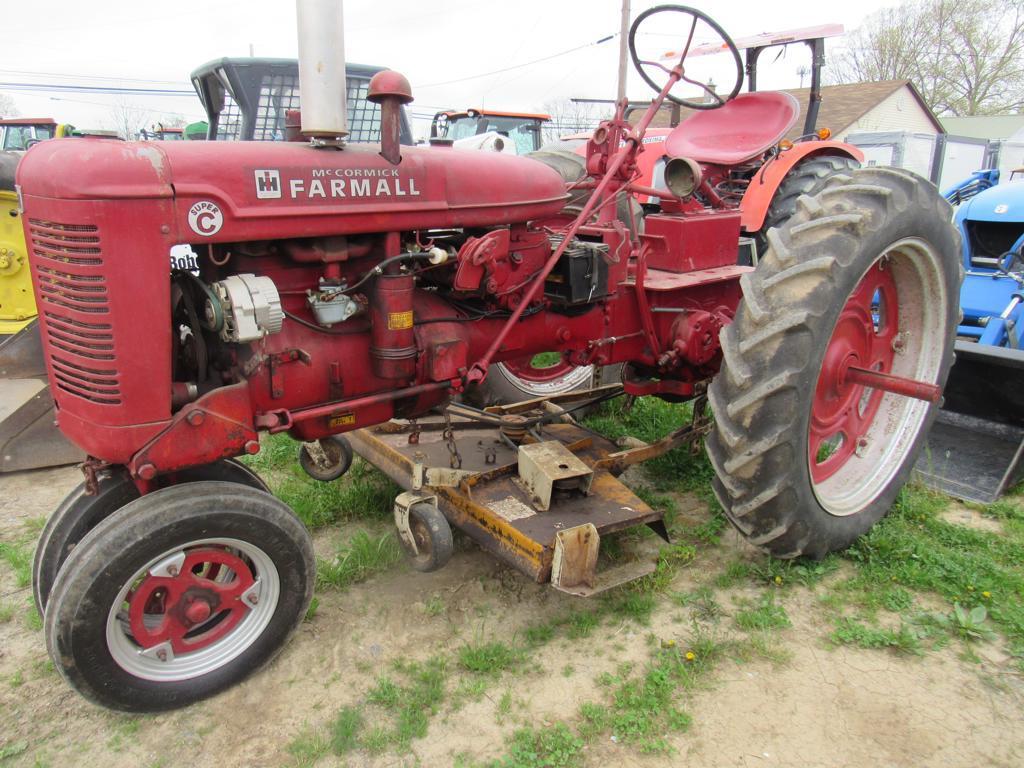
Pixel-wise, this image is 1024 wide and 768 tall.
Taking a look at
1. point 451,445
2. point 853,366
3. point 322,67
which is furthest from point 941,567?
point 322,67

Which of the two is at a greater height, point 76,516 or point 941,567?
point 76,516

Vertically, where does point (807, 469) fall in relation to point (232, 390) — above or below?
below

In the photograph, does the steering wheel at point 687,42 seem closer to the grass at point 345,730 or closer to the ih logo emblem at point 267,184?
the ih logo emblem at point 267,184

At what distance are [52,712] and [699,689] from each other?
6.20ft

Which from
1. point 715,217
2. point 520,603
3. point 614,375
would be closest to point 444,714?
point 520,603

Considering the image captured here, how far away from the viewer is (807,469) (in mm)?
2646

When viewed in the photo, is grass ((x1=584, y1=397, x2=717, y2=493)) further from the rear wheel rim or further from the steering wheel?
the steering wheel

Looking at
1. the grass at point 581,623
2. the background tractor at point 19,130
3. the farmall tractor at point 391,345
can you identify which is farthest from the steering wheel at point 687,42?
the background tractor at point 19,130

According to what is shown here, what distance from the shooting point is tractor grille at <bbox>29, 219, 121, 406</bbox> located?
6.16 ft

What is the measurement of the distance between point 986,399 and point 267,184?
3497mm

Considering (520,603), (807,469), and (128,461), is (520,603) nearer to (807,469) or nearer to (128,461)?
(807,469)

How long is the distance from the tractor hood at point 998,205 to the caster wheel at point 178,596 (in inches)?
183

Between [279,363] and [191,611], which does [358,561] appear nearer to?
[191,611]

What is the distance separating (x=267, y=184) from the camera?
205 centimetres
